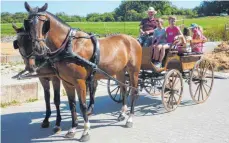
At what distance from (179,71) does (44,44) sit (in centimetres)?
420

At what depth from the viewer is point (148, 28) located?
28.3ft

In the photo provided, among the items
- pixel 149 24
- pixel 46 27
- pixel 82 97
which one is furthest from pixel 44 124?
pixel 149 24

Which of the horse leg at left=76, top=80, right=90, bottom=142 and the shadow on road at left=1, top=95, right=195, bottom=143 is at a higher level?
the horse leg at left=76, top=80, right=90, bottom=142

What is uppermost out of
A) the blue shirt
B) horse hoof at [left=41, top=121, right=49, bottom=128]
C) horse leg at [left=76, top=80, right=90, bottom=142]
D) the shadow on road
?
the blue shirt

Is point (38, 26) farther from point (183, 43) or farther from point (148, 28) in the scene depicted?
point (183, 43)

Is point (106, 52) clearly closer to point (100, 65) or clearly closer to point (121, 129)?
point (100, 65)

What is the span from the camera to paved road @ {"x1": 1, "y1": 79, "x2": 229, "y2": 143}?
6387 millimetres

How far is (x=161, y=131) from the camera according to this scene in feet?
22.3

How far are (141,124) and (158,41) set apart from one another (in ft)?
6.74

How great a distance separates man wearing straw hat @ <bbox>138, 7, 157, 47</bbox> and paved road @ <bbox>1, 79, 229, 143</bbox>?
161cm

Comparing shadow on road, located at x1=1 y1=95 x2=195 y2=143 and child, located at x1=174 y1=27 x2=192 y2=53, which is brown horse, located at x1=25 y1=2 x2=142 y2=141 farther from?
child, located at x1=174 y1=27 x2=192 y2=53

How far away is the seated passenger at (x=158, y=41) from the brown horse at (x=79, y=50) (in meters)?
0.81

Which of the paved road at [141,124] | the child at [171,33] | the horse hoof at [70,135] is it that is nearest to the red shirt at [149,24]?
the child at [171,33]

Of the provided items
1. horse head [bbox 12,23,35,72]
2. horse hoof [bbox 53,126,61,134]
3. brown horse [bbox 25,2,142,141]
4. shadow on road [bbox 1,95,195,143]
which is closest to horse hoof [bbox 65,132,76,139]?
brown horse [bbox 25,2,142,141]
